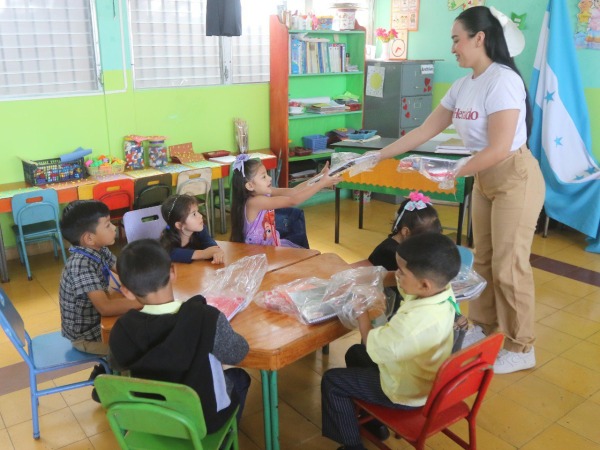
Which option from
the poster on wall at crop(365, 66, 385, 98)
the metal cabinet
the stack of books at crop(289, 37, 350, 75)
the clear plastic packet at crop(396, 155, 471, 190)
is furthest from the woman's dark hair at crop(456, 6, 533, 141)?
the poster on wall at crop(365, 66, 385, 98)

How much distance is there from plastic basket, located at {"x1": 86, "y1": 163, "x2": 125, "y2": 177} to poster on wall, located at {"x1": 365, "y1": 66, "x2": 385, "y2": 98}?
9.53ft

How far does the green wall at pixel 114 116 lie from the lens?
4316 millimetres

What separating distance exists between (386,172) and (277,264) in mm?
2198

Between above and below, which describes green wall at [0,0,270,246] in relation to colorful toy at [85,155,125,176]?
above

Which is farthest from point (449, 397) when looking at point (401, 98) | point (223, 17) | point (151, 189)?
point (401, 98)

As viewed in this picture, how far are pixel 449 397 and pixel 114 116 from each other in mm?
3959

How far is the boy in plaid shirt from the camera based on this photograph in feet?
7.26

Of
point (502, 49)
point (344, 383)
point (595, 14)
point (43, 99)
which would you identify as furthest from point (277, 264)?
point (595, 14)

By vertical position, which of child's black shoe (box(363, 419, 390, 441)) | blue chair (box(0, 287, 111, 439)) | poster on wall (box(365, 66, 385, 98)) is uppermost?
poster on wall (box(365, 66, 385, 98))

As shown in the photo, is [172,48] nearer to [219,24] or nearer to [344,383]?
[219,24]

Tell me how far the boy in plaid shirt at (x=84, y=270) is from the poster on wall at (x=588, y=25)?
4.44m

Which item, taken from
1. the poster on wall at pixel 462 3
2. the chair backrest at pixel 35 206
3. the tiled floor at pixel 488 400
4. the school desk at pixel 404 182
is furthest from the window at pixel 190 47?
the tiled floor at pixel 488 400

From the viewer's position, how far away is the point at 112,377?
57.2 inches

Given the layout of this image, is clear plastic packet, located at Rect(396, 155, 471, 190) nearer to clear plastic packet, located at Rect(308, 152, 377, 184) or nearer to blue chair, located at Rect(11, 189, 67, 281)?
clear plastic packet, located at Rect(308, 152, 377, 184)
